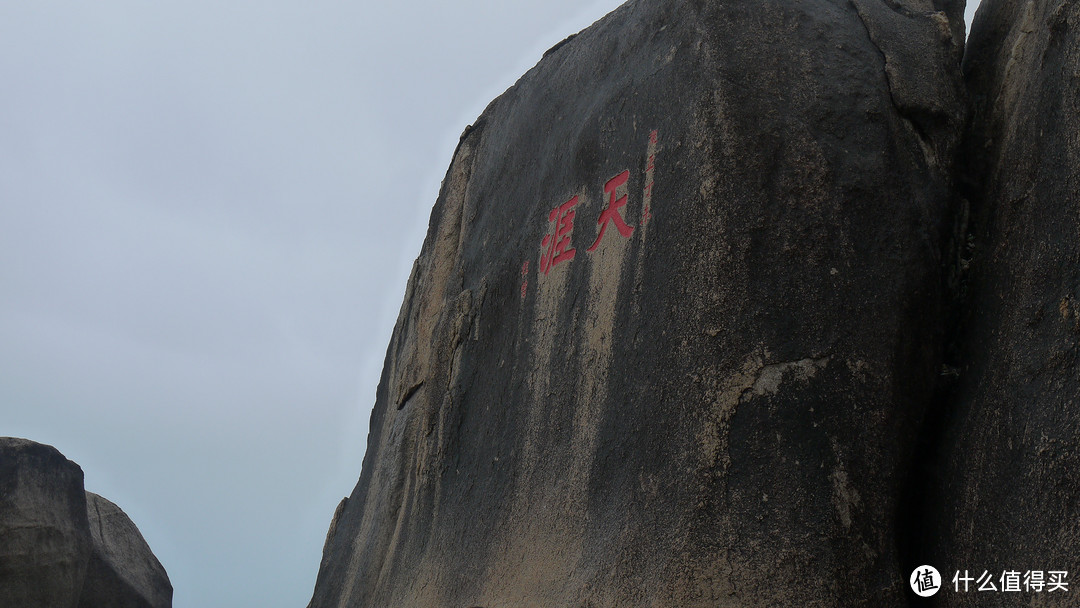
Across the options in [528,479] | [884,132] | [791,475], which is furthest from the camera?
[528,479]

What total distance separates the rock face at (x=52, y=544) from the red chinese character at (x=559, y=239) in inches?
294

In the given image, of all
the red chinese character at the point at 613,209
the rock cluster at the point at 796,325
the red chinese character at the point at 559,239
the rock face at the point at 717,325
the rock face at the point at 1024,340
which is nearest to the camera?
the rock face at the point at 1024,340

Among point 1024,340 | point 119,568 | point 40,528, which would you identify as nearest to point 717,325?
point 1024,340

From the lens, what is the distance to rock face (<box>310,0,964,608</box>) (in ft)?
10.5

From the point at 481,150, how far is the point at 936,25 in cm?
315

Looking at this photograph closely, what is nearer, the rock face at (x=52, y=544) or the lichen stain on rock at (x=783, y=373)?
the lichen stain on rock at (x=783, y=373)

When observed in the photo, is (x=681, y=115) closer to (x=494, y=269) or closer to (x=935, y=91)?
(x=935, y=91)

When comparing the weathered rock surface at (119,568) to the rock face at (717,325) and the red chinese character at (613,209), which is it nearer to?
the rock face at (717,325)

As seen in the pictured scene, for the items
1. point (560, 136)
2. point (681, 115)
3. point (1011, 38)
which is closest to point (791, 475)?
point (681, 115)

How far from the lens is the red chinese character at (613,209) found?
4.23m

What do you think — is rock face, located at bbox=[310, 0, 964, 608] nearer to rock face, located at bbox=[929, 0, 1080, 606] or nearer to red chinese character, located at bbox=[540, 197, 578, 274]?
red chinese character, located at bbox=[540, 197, 578, 274]

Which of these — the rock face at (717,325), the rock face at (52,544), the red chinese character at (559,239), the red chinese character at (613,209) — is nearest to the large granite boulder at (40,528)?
the rock face at (52,544)

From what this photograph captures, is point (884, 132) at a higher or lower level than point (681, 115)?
lower

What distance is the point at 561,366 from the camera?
14.2 ft
